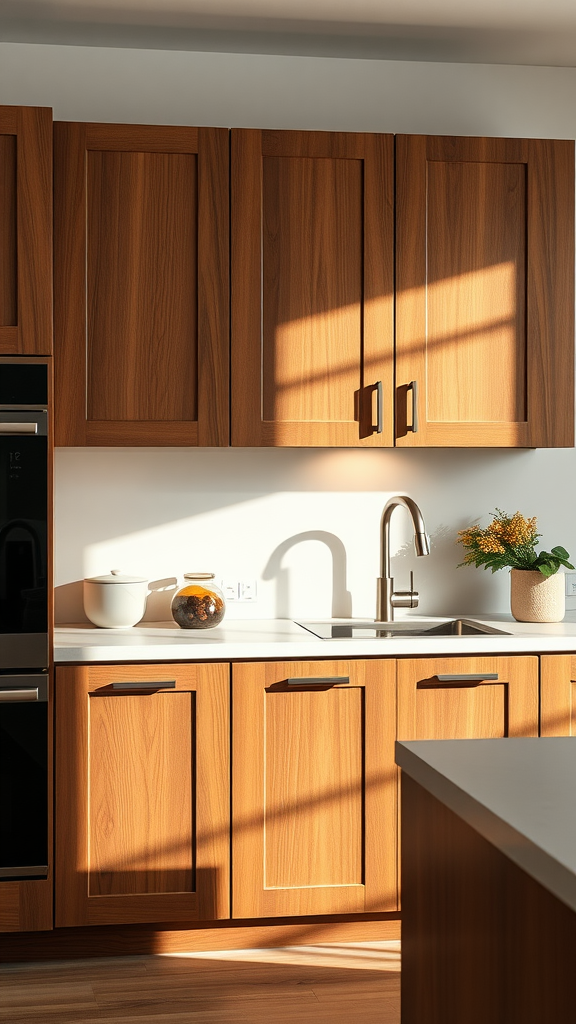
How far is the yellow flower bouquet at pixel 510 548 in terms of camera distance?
318cm

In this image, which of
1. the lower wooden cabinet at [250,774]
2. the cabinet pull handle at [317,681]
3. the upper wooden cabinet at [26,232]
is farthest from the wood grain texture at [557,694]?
the upper wooden cabinet at [26,232]

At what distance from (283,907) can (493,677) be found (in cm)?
85

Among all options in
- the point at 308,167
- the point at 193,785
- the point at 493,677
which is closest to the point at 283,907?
the point at 193,785

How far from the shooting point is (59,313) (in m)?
2.89

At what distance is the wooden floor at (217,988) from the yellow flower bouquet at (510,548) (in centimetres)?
116

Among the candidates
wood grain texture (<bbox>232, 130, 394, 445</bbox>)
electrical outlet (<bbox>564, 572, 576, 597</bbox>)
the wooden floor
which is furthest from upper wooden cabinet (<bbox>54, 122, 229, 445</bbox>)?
the wooden floor

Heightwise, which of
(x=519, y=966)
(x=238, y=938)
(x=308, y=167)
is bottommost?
(x=238, y=938)

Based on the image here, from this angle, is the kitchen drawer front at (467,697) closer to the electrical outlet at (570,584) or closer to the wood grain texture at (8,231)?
the electrical outlet at (570,584)

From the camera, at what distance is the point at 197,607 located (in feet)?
9.92

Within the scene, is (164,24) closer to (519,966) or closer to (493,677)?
Answer: (493,677)

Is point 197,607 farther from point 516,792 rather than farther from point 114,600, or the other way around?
point 516,792

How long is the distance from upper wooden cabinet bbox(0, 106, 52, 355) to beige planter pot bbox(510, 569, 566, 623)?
1557 mm

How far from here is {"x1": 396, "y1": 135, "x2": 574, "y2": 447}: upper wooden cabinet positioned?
10.1 ft

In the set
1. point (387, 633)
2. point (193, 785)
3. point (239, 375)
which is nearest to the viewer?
point (193, 785)
